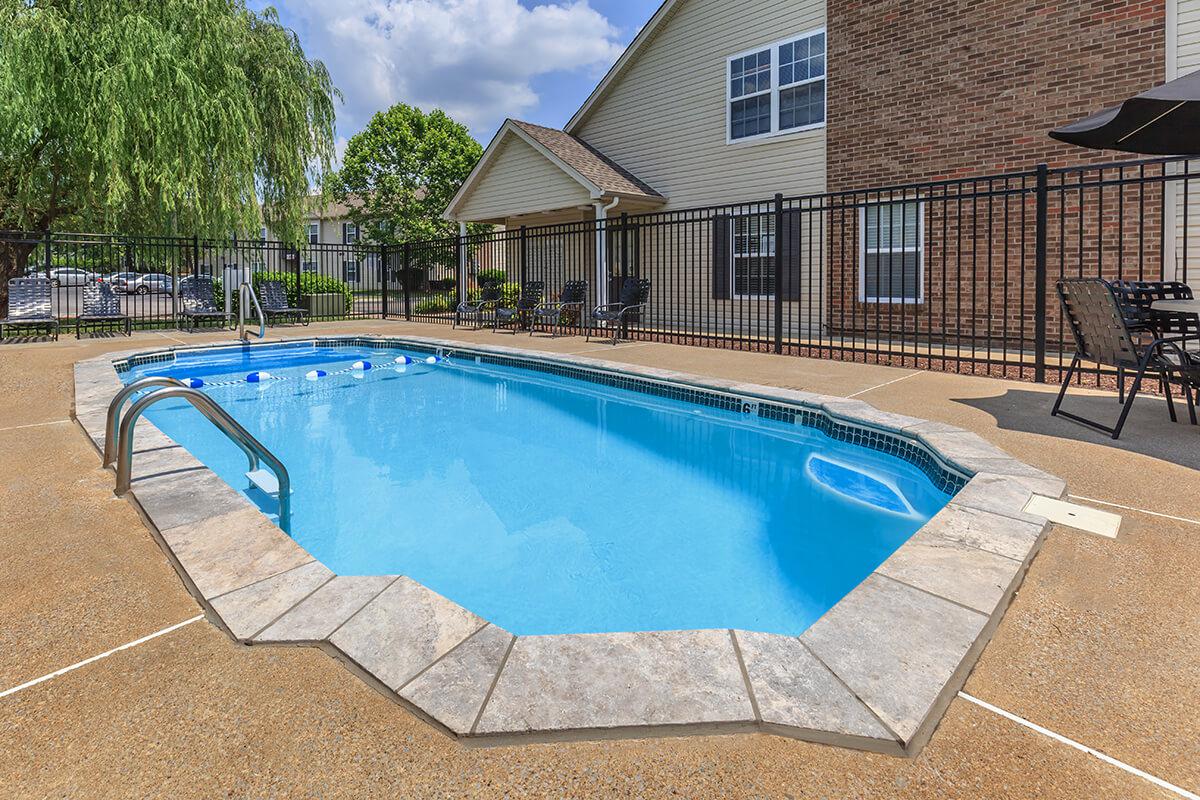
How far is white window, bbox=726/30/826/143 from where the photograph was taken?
427 inches

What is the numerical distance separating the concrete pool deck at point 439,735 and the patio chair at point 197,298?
37.6 feet

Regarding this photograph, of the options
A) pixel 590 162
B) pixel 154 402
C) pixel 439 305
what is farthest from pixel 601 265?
pixel 154 402

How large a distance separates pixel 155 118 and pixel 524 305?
6714 millimetres

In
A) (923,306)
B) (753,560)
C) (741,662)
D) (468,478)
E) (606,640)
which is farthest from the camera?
(923,306)

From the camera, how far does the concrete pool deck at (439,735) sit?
1.34 meters

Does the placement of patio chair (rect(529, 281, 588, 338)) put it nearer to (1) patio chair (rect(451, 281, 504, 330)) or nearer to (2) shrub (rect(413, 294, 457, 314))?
(1) patio chair (rect(451, 281, 504, 330))

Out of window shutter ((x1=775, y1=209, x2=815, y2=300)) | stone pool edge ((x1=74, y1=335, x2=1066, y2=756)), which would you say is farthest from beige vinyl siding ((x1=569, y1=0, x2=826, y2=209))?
stone pool edge ((x1=74, y1=335, x2=1066, y2=756))

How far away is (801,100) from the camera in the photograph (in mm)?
11031

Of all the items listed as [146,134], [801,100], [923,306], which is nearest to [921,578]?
[923,306]

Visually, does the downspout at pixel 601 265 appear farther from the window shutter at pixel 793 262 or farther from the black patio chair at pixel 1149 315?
the black patio chair at pixel 1149 315

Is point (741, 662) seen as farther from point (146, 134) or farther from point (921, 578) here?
point (146, 134)

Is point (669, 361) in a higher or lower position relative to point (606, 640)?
higher

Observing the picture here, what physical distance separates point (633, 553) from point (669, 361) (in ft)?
16.2

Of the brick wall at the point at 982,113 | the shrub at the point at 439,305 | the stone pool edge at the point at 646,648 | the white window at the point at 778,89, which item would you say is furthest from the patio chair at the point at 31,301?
the brick wall at the point at 982,113
